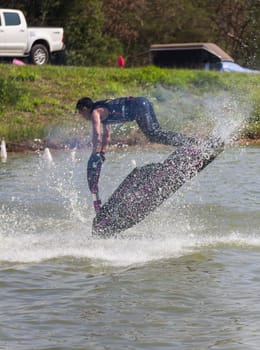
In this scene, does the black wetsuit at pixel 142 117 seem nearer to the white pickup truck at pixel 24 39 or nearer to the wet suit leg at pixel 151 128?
the wet suit leg at pixel 151 128

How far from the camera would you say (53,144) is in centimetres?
2417

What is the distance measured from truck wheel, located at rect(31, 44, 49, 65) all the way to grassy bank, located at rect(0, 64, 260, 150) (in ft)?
12.6

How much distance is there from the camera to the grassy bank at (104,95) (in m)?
25.4

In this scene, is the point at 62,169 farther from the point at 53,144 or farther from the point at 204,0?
the point at 204,0

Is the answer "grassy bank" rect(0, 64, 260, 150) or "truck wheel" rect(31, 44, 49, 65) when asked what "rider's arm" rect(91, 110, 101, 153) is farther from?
"truck wheel" rect(31, 44, 49, 65)

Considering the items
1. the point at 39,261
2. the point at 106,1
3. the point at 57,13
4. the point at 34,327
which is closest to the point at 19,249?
the point at 39,261

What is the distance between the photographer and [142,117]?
42.5 feet

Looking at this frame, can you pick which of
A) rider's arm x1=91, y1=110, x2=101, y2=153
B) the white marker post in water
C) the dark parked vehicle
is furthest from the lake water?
the dark parked vehicle

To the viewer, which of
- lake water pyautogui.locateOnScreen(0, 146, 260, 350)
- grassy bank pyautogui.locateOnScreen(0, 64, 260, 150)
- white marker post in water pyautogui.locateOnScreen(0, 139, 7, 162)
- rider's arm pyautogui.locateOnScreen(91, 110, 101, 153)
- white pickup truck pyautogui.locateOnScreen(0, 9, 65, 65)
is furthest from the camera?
white pickup truck pyautogui.locateOnScreen(0, 9, 65, 65)

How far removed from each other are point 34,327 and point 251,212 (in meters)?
6.80

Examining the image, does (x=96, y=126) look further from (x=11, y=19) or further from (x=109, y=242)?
(x=11, y=19)

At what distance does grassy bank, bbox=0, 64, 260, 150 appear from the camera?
83.4 ft

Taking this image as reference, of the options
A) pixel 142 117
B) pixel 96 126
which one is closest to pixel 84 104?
pixel 96 126

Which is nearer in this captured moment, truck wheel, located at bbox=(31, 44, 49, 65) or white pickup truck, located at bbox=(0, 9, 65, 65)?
white pickup truck, located at bbox=(0, 9, 65, 65)
